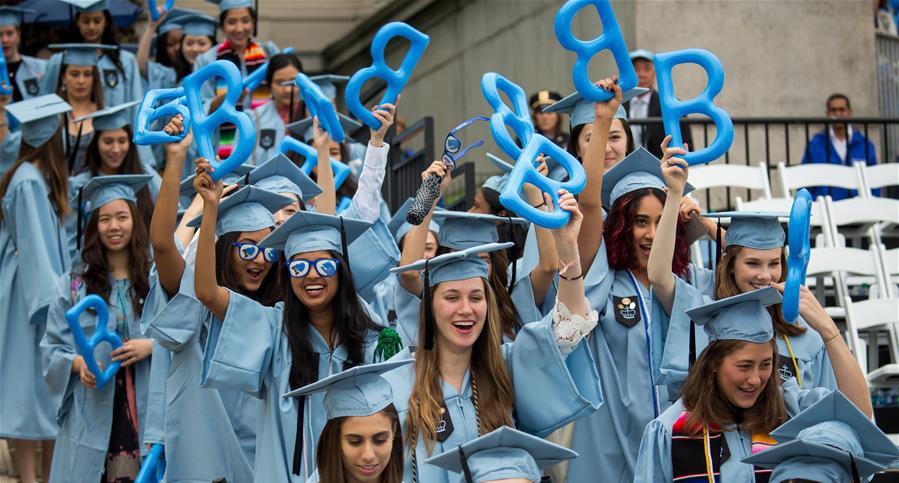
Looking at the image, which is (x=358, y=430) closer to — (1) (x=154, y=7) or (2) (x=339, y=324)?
(2) (x=339, y=324)

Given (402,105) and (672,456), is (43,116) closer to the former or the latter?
(672,456)

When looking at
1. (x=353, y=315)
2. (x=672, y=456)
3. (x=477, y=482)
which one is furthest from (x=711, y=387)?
(x=353, y=315)

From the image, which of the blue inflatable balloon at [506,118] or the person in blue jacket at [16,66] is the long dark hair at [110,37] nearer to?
the person in blue jacket at [16,66]

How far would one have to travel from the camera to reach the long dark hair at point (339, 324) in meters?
6.75

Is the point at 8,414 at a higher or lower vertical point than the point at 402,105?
lower

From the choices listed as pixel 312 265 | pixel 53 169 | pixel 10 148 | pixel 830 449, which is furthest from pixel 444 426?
pixel 10 148

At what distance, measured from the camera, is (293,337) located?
676cm

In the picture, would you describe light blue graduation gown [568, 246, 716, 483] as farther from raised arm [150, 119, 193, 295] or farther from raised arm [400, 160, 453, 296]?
raised arm [150, 119, 193, 295]

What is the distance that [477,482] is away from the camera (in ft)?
18.1

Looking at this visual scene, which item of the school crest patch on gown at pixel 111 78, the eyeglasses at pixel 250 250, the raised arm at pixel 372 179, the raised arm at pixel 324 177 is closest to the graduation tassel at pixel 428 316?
the eyeglasses at pixel 250 250

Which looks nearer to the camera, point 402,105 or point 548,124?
point 548,124

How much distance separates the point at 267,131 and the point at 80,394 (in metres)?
2.99

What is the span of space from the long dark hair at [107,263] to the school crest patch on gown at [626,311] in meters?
2.59

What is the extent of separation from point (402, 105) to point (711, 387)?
13.9m
